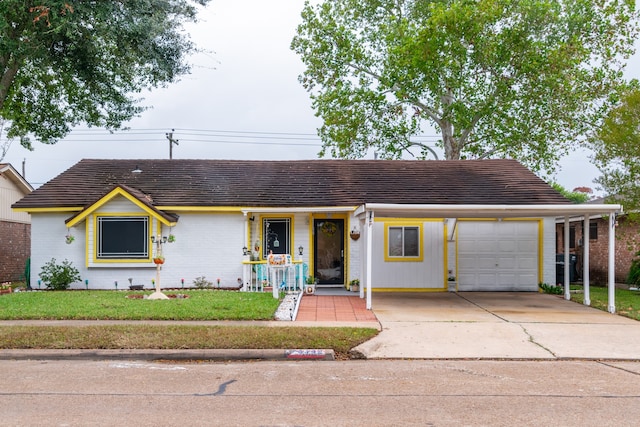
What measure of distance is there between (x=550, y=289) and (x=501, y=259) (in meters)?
1.58

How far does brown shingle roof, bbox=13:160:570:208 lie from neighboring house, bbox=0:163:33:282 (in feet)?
16.0

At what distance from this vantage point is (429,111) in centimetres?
3016

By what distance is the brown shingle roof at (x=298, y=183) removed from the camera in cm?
1730

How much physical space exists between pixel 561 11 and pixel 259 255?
1940cm

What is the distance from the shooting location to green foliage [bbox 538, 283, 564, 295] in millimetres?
16969

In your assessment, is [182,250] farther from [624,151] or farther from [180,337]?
[624,151]

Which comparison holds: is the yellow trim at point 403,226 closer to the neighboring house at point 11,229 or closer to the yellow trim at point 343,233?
the yellow trim at point 343,233

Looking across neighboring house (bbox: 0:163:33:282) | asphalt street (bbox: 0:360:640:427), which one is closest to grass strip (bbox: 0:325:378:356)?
asphalt street (bbox: 0:360:640:427)

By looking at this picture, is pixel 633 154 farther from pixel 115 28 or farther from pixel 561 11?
pixel 115 28

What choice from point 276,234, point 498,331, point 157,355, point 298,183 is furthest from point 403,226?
point 157,355

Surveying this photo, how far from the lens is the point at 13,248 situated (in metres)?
22.8

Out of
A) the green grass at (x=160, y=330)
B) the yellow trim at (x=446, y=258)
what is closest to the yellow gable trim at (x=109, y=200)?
the green grass at (x=160, y=330)

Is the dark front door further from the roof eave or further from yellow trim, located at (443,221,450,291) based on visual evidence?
the roof eave

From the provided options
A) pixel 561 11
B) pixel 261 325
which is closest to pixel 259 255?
pixel 261 325
